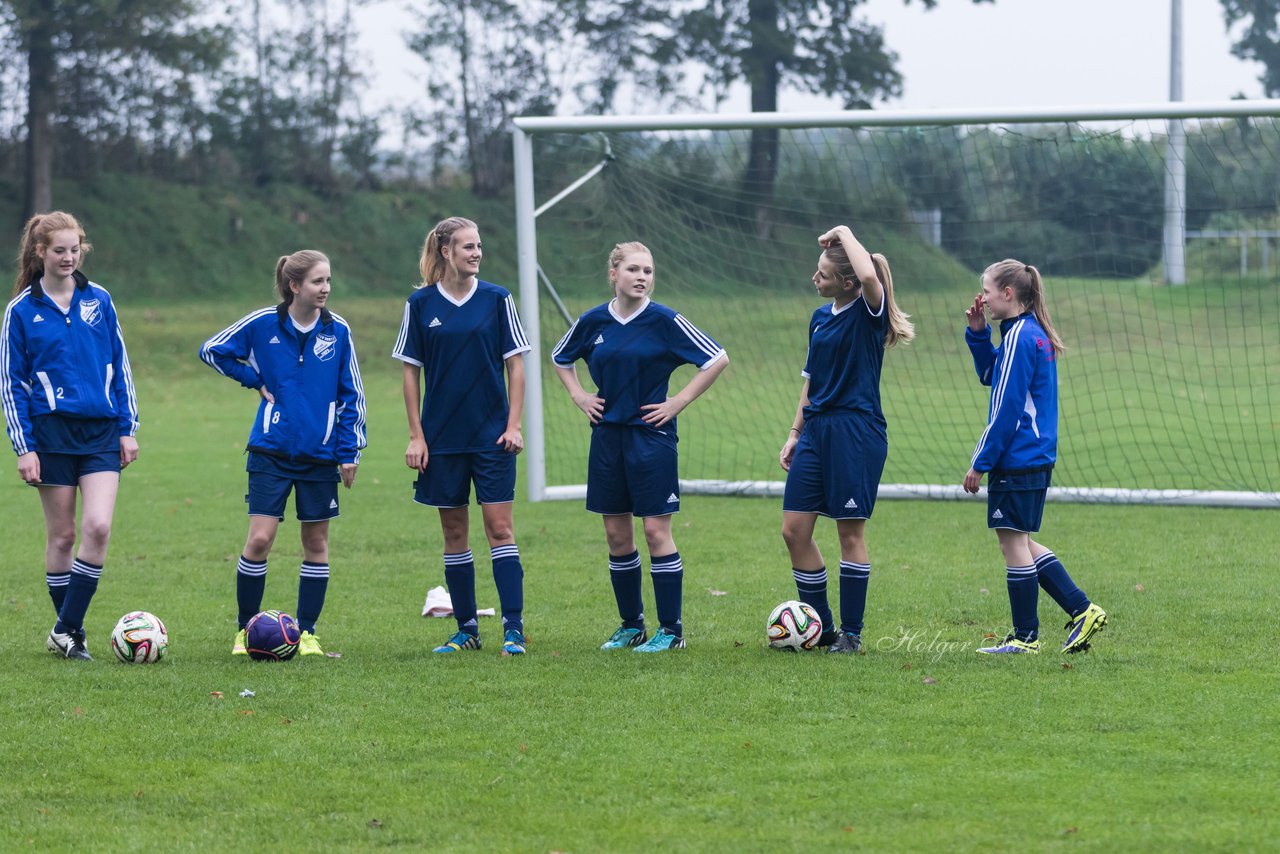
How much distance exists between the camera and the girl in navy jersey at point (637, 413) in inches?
247

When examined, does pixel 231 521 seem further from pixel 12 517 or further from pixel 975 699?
pixel 975 699

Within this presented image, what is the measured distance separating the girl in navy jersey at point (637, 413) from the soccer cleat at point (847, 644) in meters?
0.68

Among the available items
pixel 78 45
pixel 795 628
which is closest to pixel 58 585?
pixel 795 628

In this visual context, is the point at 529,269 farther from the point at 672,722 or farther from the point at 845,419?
the point at 672,722

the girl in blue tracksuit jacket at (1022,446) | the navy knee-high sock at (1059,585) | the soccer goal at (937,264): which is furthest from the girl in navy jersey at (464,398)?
the soccer goal at (937,264)

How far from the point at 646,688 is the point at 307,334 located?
7.12 feet

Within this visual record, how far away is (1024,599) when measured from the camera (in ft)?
20.1

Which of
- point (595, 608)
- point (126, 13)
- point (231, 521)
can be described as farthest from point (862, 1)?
point (595, 608)

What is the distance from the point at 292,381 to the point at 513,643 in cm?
147

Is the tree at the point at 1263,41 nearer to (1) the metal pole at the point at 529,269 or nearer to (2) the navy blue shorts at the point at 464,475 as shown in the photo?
(1) the metal pole at the point at 529,269

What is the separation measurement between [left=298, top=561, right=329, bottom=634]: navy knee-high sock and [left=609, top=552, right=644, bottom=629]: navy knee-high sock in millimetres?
1272

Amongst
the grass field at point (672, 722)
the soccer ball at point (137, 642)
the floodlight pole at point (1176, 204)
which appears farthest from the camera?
the floodlight pole at point (1176, 204)

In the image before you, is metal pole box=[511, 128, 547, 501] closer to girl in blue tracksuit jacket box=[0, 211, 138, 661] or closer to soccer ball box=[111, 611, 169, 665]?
girl in blue tracksuit jacket box=[0, 211, 138, 661]

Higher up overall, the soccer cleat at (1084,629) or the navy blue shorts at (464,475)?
the navy blue shorts at (464,475)
